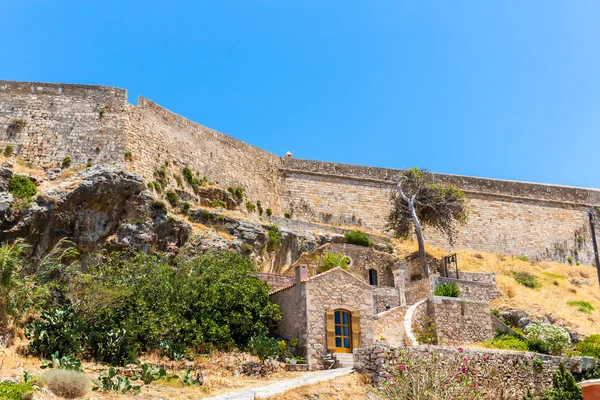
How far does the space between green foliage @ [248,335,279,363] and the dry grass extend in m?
10.9

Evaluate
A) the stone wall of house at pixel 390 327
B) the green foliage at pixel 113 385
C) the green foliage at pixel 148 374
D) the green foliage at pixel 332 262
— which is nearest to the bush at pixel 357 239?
the green foliage at pixel 332 262

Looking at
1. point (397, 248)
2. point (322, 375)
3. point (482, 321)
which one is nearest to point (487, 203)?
point (397, 248)

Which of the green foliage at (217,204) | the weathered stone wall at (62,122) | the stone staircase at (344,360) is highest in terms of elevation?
the weathered stone wall at (62,122)

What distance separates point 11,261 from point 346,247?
52.4 ft

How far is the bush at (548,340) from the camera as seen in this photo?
61.5 ft

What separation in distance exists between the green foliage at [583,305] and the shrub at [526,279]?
2469mm

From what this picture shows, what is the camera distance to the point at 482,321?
→ 2078 centimetres

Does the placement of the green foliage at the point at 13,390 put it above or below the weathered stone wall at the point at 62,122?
below

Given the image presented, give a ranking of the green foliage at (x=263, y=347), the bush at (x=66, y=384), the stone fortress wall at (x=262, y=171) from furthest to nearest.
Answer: the stone fortress wall at (x=262, y=171), the green foliage at (x=263, y=347), the bush at (x=66, y=384)

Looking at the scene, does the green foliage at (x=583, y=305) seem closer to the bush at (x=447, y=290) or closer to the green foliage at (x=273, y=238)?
the bush at (x=447, y=290)

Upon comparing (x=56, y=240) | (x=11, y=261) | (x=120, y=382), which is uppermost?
(x=56, y=240)

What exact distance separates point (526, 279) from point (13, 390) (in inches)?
1011

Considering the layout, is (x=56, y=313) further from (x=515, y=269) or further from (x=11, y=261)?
(x=515, y=269)

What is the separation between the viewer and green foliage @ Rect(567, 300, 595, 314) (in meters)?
26.9
